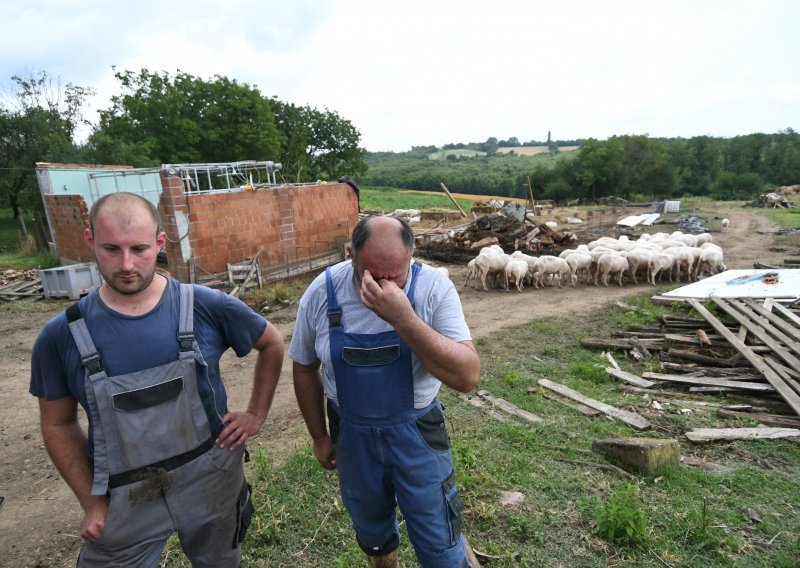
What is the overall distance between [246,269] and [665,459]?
10519 mm

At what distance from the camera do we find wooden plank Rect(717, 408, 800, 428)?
526cm

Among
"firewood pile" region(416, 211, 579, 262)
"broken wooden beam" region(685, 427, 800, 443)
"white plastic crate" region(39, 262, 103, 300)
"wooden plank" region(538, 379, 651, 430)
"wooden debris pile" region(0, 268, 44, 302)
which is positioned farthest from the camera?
"firewood pile" region(416, 211, 579, 262)

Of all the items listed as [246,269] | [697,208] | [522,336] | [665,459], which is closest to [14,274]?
[246,269]

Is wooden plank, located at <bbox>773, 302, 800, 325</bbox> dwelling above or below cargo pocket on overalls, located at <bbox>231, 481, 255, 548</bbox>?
below

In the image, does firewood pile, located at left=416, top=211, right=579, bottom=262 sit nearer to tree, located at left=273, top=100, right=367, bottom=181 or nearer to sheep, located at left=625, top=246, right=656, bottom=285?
sheep, located at left=625, top=246, right=656, bottom=285

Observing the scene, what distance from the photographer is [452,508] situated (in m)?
2.22

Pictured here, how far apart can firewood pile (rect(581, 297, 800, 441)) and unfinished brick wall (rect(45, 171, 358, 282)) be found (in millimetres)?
9071

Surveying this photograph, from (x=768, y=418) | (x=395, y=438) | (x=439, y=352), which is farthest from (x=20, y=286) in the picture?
(x=768, y=418)

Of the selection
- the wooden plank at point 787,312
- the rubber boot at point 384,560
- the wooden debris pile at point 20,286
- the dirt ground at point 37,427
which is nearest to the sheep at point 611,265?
the dirt ground at point 37,427

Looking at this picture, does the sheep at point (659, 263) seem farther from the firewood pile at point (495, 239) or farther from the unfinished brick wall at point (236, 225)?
the unfinished brick wall at point (236, 225)

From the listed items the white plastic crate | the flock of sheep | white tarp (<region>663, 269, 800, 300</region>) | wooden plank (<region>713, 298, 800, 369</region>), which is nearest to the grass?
wooden plank (<region>713, 298, 800, 369</region>)

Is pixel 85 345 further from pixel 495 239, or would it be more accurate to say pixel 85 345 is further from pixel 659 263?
pixel 495 239

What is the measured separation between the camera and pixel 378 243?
200cm

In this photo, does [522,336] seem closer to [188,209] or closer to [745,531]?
[745,531]
